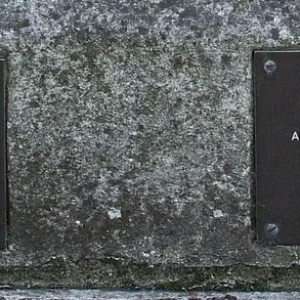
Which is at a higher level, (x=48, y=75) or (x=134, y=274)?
(x=48, y=75)

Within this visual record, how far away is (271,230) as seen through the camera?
1.86 metres

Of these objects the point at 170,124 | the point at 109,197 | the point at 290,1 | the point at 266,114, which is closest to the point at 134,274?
the point at 109,197

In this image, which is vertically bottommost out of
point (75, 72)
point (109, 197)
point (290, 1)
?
point (109, 197)

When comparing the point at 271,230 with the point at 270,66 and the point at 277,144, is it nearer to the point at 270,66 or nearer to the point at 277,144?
the point at 277,144

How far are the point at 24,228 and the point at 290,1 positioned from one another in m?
0.75

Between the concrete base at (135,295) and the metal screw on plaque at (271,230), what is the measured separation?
0.12 meters

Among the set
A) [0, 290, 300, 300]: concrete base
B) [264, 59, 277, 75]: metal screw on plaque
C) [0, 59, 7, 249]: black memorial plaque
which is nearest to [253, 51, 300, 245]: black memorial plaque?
[264, 59, 277, 75]: metal screw on plaque

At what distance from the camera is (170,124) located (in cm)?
184

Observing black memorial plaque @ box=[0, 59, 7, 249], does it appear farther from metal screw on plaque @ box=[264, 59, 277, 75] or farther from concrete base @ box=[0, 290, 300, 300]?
metal screw on plaque @ box=[264, 59, 277, 75]

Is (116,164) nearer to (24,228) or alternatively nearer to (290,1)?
(24,228)

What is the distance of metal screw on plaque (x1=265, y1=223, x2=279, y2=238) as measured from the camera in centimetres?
186

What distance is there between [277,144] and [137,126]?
0.30 metres

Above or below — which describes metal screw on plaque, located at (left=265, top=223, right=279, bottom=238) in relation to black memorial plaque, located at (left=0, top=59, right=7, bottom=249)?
below

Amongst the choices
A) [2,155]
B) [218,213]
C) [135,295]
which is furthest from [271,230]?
[2,155]
